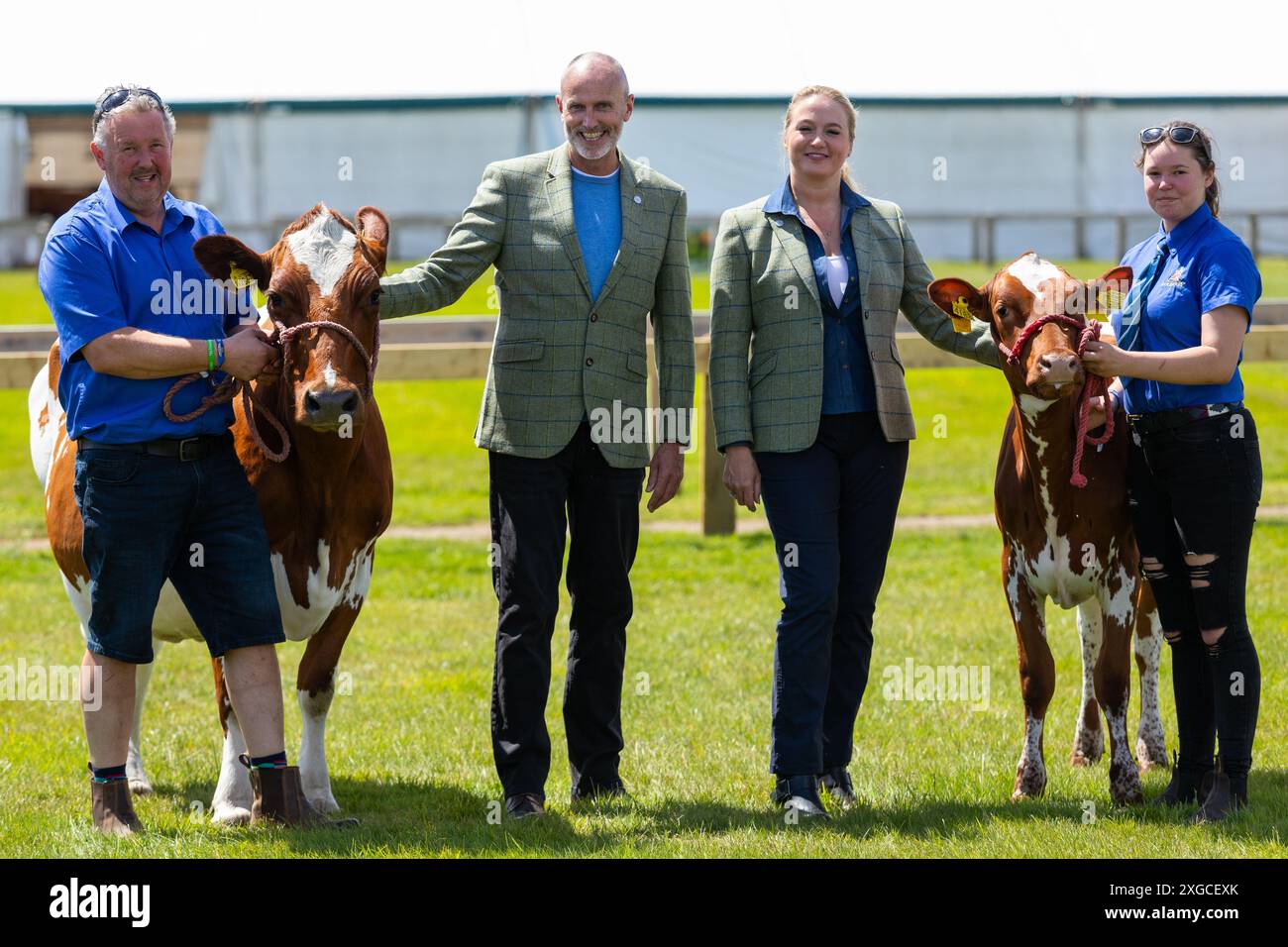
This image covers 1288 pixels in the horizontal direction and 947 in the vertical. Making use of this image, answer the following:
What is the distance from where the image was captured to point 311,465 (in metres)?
5.28

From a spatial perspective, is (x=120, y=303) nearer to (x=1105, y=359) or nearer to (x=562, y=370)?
(x=562, y=370)

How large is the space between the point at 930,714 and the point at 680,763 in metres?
1.39

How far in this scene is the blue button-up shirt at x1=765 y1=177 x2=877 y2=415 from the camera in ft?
17.6

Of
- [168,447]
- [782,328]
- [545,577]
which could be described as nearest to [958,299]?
[782,328]

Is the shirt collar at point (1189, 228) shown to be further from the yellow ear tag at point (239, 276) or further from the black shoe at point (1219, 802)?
the yellow ear tag at point (239, 276)

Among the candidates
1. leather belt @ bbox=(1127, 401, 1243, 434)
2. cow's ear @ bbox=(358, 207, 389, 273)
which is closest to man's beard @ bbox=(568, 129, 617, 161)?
cow's ear @ bbox=(358, 207, 389, 273)

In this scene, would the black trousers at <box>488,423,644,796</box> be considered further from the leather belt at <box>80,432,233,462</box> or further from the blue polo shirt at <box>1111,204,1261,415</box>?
the blue polo shirt at <box>1111,204,1261,415</box>

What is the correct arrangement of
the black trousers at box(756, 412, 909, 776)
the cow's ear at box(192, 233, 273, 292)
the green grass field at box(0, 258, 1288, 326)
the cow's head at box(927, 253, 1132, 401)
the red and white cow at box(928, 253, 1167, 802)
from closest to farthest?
the cow's ear at box(192, 233, 273, 292), the cow's head at box(927, 253, 1132, 401), the black trousers at box(756, 412, 909, 776), the red and white cow at box(928, 253, 1167, 802), the green grass field at box(0, 258, 1288, 326)

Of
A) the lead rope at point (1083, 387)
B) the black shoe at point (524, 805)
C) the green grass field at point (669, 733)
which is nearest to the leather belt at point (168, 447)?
the green grass field at point (669, 733)

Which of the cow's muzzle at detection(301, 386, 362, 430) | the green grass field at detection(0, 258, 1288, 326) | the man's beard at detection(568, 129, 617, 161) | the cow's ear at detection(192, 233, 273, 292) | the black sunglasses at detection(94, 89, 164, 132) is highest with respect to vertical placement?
the green grass field at detection(0, 258, 1288, 326)

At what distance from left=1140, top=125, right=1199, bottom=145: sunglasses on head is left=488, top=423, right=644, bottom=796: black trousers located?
82.2 inches

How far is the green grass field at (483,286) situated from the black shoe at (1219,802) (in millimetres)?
11338

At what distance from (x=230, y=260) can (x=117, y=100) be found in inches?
23.5
